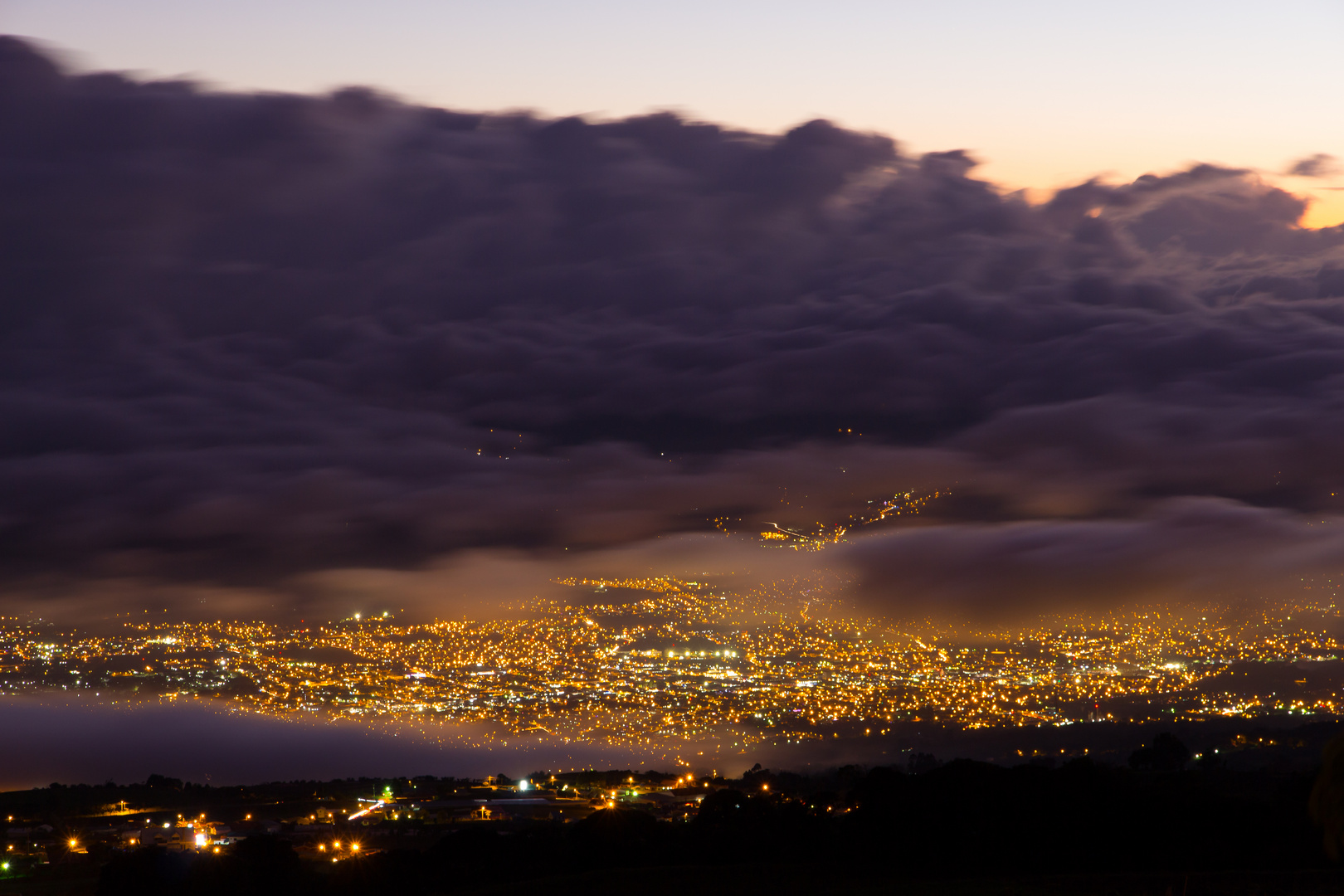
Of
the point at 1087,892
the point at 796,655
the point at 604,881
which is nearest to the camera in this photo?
the point at 1087,892

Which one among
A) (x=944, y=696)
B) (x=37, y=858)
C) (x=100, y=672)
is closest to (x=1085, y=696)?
(x=944, y=696)

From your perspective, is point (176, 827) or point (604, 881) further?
point (176, 827)

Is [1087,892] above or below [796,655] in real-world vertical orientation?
below

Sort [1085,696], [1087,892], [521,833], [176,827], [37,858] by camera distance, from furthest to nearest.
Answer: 1. [1085,696]
2. [176,827]
3. [37,858]
4. [521,833]
5. [1087,892]

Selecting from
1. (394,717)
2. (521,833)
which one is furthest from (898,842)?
(394,717)

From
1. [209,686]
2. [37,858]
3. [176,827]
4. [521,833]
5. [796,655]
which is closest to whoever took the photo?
[521,833]

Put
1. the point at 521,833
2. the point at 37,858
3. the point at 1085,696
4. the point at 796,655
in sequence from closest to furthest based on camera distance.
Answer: the point at 521,833
the point at 37,858
the point at 1085,696
the point at 796,655

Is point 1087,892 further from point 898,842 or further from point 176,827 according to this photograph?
point 176,827

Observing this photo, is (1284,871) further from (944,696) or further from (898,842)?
(944,696)

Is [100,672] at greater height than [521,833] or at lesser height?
greater
